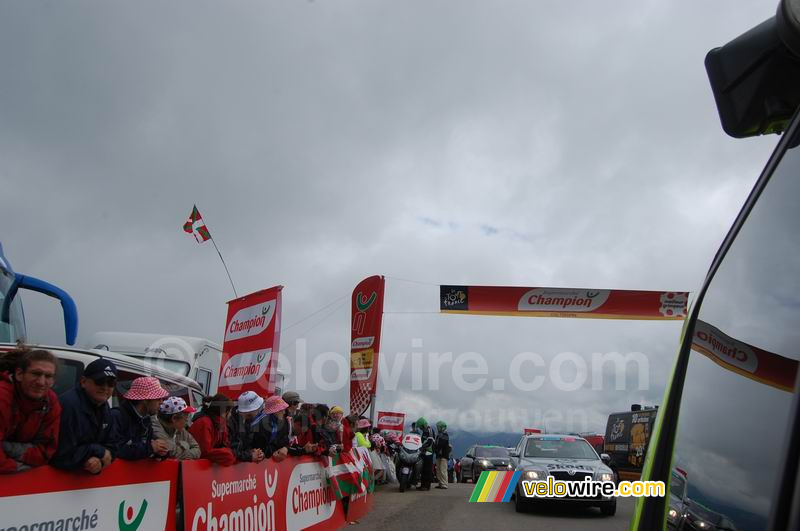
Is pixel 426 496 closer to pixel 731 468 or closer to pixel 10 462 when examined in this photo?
pixel 10 462

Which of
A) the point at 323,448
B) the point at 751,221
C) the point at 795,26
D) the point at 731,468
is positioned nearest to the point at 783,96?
the point at 795,26

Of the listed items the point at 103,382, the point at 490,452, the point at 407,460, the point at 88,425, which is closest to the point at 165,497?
the point at 88,425

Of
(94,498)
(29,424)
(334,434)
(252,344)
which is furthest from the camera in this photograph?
(334,434)

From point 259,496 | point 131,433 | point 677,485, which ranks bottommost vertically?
point 259,496

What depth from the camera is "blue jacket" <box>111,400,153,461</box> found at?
503 cm

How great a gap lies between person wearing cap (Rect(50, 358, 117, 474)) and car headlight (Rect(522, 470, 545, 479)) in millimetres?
8652

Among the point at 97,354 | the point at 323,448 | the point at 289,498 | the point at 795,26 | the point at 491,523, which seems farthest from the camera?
the point at 491,523

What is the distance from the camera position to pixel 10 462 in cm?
393

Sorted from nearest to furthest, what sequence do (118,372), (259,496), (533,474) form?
1. (259,496)
2. (118,372)
3. (533,474)

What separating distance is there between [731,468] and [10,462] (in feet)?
13.0

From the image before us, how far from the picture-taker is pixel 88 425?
4691 millimetres

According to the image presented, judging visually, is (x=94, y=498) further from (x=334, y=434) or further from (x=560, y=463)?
(x=560, y=463)

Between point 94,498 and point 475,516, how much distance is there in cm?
849

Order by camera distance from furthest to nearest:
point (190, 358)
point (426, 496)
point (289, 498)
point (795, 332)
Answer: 1. point (426, 496)
2. point (190, 358)
3. point (289, 498)
4. point (795, 332)
